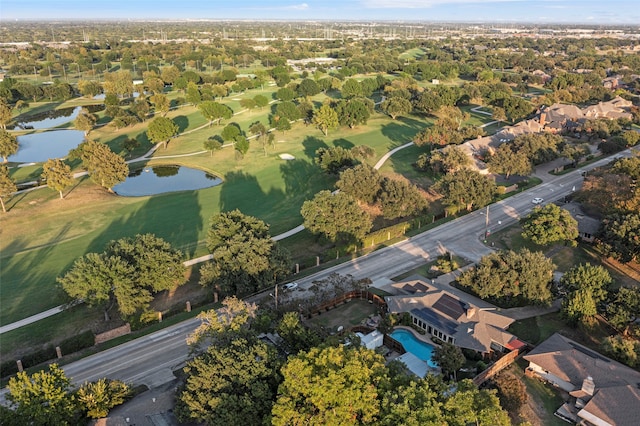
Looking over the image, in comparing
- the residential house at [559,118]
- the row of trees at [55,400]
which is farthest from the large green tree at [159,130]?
the residential house at [559,118]

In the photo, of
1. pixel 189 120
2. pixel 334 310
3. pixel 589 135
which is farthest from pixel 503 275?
pixel 189 120

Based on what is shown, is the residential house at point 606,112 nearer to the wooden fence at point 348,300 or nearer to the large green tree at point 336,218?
the large green tree at point 336,218

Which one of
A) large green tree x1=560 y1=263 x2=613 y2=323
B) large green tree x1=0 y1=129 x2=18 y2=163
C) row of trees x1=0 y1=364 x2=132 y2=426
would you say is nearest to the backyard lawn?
large green tree x1=560 y1=263 x2=613 y2=323

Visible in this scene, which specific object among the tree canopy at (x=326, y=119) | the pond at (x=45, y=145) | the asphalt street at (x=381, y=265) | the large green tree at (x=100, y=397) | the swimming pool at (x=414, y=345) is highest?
the tree canopy at (x=326, y=119)

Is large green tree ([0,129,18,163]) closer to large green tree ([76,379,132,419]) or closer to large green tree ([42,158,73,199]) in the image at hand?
large green tree ([42,158,73,199])

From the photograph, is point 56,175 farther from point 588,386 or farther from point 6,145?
point 588,386
